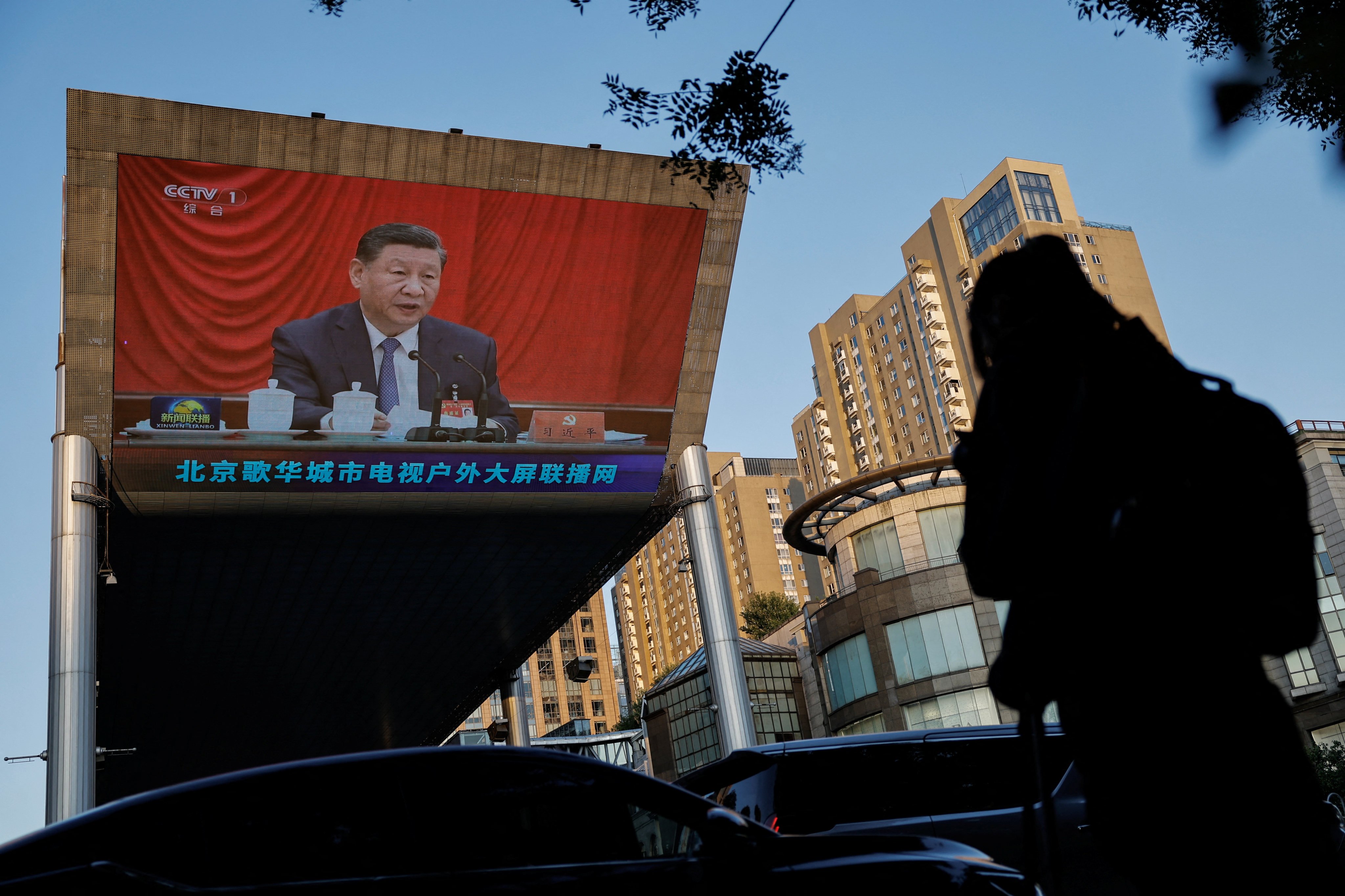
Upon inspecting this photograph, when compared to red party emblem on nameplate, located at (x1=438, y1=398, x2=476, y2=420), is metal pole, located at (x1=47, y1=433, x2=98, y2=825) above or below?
below

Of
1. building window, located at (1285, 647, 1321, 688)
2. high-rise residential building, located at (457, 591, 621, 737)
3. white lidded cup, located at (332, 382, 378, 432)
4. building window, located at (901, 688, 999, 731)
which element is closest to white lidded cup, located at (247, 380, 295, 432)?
white lidded cup, located at (332, 382, 378, 432)

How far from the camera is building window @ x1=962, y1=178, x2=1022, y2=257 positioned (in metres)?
96.4

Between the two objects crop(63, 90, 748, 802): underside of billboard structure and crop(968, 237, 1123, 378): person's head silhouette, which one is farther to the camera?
crop(63, 90, 748, 802): underside of billboard structure

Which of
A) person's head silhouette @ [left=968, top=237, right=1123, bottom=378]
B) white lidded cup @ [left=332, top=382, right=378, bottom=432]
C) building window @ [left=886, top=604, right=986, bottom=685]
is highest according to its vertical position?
white lidded cup @ [left=332, top=382, right=378, bottom=432]

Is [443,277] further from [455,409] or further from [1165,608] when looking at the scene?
[1165,608]

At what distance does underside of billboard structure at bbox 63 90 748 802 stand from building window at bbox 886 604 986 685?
14.9 meters

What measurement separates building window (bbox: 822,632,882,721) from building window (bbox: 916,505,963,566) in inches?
160

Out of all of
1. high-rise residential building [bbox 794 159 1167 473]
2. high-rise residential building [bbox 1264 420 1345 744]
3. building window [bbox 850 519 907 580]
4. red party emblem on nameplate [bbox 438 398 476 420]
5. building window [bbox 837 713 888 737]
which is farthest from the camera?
high-rise residential building [bbox 794 159 1167 473]

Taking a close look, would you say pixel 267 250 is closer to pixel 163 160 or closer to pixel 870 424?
pixel 163 160

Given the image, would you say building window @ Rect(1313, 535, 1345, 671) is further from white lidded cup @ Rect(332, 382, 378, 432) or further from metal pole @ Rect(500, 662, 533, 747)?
white lidded cup @ Rect(332, 382, 378, 432)

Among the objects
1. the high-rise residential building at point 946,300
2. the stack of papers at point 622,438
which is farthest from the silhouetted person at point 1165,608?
the high-rise residential building at point 946,300

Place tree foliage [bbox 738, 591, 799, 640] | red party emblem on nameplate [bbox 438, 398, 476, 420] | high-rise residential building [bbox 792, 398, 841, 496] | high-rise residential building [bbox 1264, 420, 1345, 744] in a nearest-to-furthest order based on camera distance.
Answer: red party emblem on nameplate [bbox 438, 398, 476, 420] → high-rise residential building [bbox 1264, 420, 1345, 744] → tree foliage [bbox 738, 591, 799, 640] → high-rise residential building [bbox 792, 398, 841, 496]

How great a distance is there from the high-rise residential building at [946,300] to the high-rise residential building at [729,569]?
73.5ft

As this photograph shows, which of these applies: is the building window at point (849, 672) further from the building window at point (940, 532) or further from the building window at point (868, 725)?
the building window at point (940, 532)
